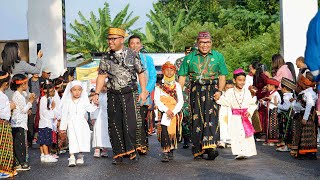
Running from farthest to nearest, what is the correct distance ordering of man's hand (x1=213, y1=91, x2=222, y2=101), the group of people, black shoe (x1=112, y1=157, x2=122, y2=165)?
man's hand (x1=213, y1=91, x2=222, y2=101)
the group of people
black shoe (x1=112, y1=157, x2=122, y2=165)

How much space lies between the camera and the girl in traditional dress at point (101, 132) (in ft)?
44.7

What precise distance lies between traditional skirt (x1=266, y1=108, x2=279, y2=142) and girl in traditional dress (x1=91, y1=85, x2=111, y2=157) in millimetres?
3437

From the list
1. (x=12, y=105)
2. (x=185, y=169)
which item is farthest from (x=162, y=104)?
(x=12, y=105)

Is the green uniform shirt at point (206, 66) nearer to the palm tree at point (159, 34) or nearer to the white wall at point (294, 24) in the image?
the white wall at point (294, 24)

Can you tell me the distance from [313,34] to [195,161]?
21.0ft

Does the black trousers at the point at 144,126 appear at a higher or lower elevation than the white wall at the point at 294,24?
lower

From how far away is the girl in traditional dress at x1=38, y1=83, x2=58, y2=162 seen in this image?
13.4 meters

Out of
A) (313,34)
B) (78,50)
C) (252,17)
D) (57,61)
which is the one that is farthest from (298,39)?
(252,17)

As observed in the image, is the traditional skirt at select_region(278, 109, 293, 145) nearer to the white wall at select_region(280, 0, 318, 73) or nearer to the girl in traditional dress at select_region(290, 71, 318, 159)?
the girl in traditional dress at select_region(290, 71, 318, 159)

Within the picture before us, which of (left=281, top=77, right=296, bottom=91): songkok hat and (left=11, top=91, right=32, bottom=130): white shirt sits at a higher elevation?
(left=281, top=77, right=296, bottom=91): songkok hat

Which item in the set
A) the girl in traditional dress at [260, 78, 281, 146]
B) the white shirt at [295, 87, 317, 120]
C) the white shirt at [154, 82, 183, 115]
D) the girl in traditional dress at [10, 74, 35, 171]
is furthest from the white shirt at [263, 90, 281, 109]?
the girl in traditional dress at [10, 74, 35, 171]

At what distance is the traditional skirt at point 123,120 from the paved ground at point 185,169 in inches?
10.2

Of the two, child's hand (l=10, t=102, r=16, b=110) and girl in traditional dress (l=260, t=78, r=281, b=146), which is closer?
child's hand (l=10, t=102, r=16, b=110)

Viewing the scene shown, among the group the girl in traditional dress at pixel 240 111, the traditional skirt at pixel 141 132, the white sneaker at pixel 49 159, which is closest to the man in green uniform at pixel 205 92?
the girl in traditional dress at pixel 240 111
